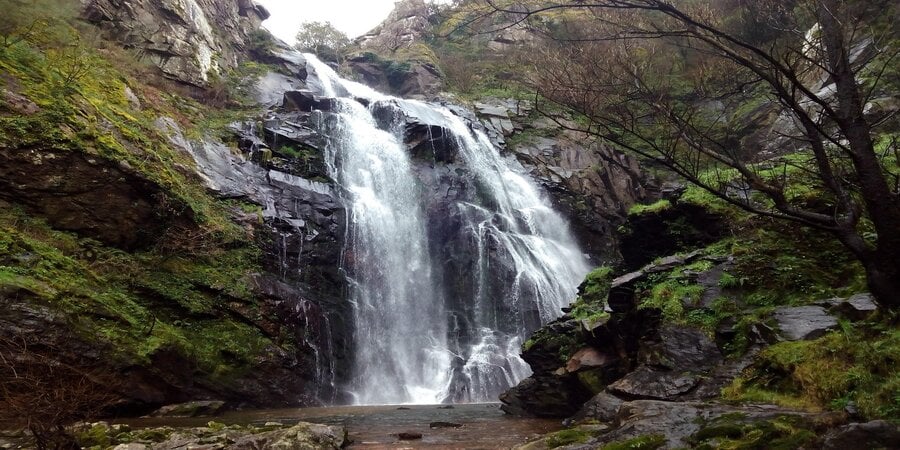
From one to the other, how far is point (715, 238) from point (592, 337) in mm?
3314

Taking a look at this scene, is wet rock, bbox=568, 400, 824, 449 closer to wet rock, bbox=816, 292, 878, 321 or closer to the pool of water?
the pool of water

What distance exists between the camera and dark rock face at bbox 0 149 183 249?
34.4 feet

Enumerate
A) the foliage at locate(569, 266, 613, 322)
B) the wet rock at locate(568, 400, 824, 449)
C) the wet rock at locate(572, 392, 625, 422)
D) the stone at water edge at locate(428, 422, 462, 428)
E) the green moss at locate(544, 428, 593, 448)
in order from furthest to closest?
the foliage at locate(569, 266, 613, 322)
the stone at water edge at locate(428, 422, 462, 428)
the wet rock at locate(572, 392, 625, 422)
the green moss at locate(544, 428, 593, 448)
the wet rock at locate(568, 400, 824, 449)

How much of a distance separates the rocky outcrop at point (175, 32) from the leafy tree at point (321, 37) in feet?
52.4

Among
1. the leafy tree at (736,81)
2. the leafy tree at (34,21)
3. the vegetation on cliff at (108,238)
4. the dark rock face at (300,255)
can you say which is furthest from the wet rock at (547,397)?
the leafy tree at (34,21)

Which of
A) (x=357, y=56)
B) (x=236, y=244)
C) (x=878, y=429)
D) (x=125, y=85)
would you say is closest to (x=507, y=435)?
→ (x=878, y=429)

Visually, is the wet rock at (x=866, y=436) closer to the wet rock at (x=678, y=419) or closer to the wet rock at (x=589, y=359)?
the wet rock at (x=678, y=419)

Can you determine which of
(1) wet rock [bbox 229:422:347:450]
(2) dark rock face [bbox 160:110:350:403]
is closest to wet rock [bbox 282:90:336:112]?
(2) dark rock face [bbox 160:110:350:403]

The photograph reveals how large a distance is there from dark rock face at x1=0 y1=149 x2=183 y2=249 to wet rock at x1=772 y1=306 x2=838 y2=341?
13.5 m

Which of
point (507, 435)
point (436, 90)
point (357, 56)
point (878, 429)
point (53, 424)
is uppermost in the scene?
point (357, 56)

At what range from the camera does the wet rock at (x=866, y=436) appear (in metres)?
3.17

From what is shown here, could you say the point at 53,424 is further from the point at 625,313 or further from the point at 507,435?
the point at 625,313

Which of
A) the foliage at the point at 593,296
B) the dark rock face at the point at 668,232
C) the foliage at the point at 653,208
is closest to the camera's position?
the dark rock face at the point at 668,232

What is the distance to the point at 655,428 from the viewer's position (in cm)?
462
